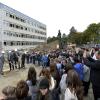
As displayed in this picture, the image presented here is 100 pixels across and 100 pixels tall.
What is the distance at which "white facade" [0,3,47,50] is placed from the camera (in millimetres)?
81812

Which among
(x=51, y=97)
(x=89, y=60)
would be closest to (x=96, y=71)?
(x=89, y=60)

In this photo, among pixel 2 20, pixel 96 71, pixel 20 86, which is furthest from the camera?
pixel 2 20

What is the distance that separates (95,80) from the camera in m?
7.60

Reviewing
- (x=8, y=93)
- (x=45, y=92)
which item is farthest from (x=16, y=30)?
(x=8, y=93)

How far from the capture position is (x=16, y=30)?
324 feet

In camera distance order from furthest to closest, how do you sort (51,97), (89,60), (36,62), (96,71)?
(36,62) → (89,60) → (96,71) → (51,97)

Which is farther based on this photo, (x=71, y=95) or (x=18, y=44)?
(x=18, y=44)

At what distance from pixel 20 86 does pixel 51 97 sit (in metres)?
0.75

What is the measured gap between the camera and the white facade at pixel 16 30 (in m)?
81.8

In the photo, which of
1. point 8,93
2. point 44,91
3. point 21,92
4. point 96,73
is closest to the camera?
point 8,93

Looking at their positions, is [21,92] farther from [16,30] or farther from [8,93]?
[16,30]

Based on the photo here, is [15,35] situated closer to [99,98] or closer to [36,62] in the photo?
[36,62]

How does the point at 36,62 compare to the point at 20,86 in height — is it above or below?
below

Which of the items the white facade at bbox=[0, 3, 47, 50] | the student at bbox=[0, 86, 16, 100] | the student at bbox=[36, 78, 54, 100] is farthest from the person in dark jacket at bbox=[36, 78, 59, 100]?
the white facade at bbox=[0, 3, 47, 50]
